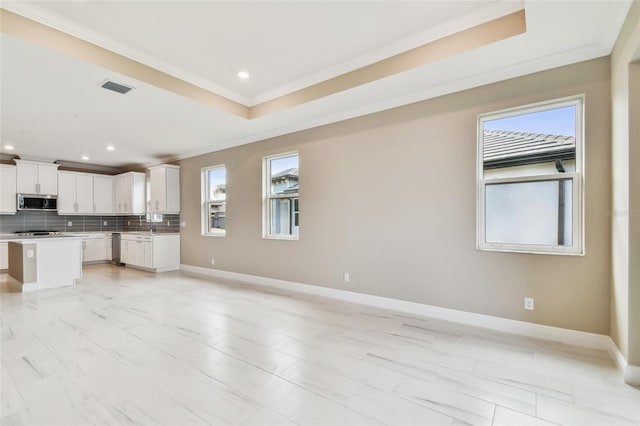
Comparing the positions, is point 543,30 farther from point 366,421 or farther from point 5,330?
point 5,330

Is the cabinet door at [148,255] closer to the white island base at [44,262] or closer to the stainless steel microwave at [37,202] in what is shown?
the white island base at [44,262]

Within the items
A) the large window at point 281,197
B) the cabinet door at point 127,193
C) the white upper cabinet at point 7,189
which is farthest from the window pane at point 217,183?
the white upper cabinet at point 7,189

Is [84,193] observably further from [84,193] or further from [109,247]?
[109,247]

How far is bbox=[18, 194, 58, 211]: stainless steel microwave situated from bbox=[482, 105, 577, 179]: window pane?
9060 millimetres

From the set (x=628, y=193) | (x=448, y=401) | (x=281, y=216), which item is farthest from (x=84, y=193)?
(x=628, y=193)

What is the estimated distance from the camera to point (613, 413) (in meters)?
1.82

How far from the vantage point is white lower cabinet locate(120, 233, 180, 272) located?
6.52 m

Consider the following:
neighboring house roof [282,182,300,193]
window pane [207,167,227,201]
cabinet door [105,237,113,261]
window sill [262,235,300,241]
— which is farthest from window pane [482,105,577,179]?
cabinet door [105,237,113,261]

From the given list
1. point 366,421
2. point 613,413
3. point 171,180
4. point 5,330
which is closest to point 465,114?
point 613,413

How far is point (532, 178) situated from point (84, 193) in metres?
9.49

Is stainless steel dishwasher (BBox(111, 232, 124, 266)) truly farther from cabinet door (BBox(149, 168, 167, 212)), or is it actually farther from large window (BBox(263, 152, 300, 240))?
large window (BBox(263, 152, 300, 240))

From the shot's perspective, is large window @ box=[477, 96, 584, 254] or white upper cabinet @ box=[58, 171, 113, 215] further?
white upper cabinet @ box=[58, 171, 113, 215]

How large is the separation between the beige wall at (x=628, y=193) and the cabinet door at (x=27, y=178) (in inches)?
392

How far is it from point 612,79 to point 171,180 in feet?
24.0
